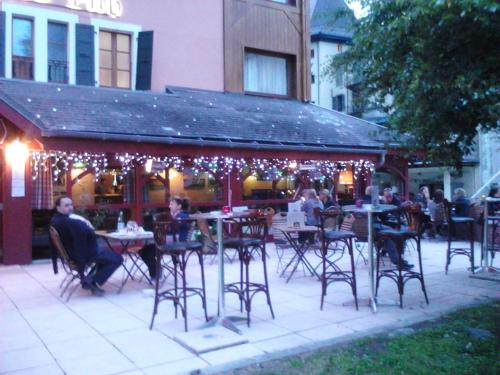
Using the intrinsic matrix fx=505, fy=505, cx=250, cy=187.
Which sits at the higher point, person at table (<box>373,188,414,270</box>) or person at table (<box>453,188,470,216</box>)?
person at table (<box>453,188,470,216</box>)

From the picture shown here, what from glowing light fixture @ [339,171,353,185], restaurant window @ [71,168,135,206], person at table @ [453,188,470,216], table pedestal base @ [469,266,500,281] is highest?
glowing light fixture @ [339,171,353,185]

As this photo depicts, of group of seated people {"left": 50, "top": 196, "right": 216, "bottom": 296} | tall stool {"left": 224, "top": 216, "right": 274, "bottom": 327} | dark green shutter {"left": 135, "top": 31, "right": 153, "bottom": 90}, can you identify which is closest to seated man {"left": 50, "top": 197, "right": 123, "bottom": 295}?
group of seated people {"left": 50, "top": 196, "right": 216, "bottom": 296}

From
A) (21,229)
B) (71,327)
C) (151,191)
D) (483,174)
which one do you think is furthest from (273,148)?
(483,174)

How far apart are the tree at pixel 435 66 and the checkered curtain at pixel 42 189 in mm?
6460

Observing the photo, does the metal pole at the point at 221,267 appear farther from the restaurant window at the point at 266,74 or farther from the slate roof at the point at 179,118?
the restaurant window at the point at 266,74

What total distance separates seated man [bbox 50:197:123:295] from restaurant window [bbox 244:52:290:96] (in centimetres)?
923

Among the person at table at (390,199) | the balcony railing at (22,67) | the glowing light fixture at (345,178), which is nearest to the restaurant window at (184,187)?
the balcony railing at (22,67)

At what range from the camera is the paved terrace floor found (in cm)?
418

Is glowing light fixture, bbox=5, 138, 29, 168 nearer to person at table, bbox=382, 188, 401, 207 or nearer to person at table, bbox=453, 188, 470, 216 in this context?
person at table, bbox=382, 188, 401, 207

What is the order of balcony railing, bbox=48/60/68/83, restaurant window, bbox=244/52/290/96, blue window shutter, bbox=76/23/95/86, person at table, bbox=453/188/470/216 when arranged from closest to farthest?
person at table, bbox=453/188/470/216, balcony railing, bbox=48/60/68/83, blue window shutter, bbox=76/23/95/86, restaurant window, bbox=244/52/290/96

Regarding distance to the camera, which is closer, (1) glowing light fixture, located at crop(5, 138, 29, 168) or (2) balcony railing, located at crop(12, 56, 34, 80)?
(1) glowing light fixture, located at crop(5, 138, 29, 168)

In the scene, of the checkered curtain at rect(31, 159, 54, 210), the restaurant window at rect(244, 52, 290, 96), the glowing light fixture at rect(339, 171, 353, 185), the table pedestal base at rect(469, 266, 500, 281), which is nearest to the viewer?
the table pedestal base at rect(469, 266, 500, 281)

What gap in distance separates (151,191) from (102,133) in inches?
87.3

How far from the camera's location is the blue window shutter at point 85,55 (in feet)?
38.1
